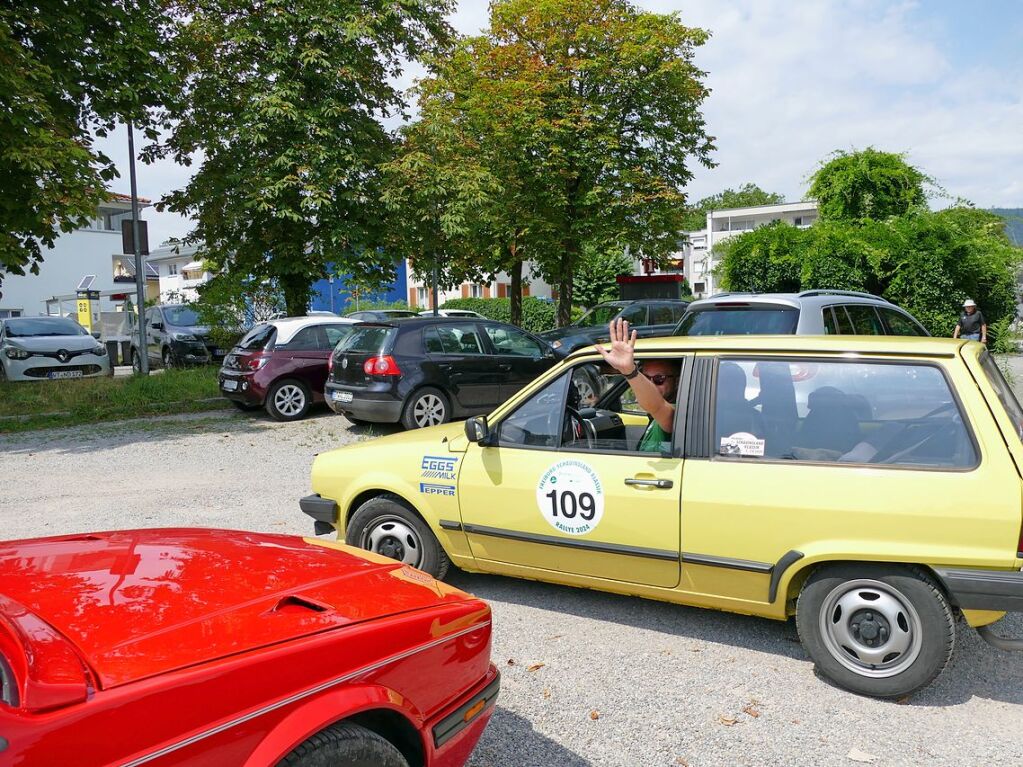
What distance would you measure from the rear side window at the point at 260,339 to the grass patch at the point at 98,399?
206 cm

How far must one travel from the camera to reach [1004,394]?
3.64m

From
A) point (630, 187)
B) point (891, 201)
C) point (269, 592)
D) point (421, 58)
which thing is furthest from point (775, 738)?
point (891, 201)

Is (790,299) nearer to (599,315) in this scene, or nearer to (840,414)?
(840,414)

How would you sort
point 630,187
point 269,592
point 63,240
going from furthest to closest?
point 63,240
point 630,187
point 269,592

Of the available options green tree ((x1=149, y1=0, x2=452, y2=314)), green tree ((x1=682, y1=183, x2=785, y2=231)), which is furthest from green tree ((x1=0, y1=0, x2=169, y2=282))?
green tree ((x1=682, y1=183, x2=785, y2=231))

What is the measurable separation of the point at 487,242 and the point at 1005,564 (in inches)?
755

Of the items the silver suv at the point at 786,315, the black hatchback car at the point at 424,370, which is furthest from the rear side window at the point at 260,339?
the silver suv at the point at 786,315

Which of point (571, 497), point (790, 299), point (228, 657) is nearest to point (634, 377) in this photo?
point (571, 497)

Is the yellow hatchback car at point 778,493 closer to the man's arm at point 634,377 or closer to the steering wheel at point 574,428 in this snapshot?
the steering wheel at point 574,428

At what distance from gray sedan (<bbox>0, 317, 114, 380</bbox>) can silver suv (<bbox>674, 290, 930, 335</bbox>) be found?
1387 cm

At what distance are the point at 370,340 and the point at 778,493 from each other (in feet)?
25.4

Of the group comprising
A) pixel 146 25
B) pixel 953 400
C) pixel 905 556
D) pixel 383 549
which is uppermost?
pixel 146 25

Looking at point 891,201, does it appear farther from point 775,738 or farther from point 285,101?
point 775,738

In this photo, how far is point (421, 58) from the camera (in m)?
17.2
